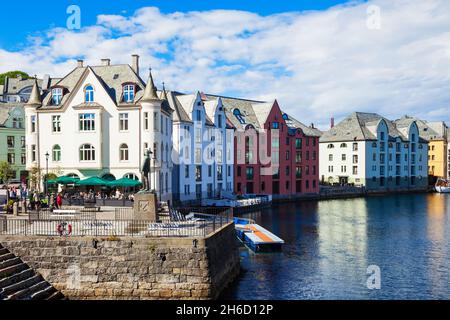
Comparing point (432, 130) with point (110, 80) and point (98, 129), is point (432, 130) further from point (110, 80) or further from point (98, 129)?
point (98, 129)

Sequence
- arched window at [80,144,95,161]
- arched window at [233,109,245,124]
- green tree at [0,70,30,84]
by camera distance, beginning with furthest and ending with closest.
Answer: green tree at [0,70,30,84] → arched window at [233,109,245,124] → arched window at [80,144,95,161]

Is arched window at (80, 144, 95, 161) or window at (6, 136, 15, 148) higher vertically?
window at (6, 136, 15, 148)

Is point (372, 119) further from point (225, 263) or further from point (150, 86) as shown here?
point (225, 263)

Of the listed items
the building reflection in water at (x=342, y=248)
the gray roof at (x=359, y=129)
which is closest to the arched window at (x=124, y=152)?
the building reflection in water at (x=342, y=248)

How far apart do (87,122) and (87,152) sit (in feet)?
11.3

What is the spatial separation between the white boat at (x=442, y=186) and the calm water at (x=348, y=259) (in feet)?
197

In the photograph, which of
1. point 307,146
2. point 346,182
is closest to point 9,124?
point 307,146

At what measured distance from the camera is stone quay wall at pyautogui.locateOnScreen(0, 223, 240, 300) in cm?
2581

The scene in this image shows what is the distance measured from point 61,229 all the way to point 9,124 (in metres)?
Result: 60.7

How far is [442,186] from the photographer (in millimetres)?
126688

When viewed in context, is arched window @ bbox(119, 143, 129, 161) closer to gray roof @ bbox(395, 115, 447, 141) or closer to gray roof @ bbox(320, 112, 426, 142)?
gray roof @ bbox(320, 112, 426, 142)

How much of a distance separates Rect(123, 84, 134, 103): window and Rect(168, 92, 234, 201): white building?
12057mm

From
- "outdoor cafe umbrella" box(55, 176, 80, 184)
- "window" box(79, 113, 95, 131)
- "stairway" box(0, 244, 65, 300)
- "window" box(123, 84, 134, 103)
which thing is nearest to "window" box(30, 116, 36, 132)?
"window" box(79, 113, 95, 131)

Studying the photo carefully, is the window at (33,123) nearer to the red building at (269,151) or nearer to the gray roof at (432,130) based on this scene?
the red building at (269,151)
